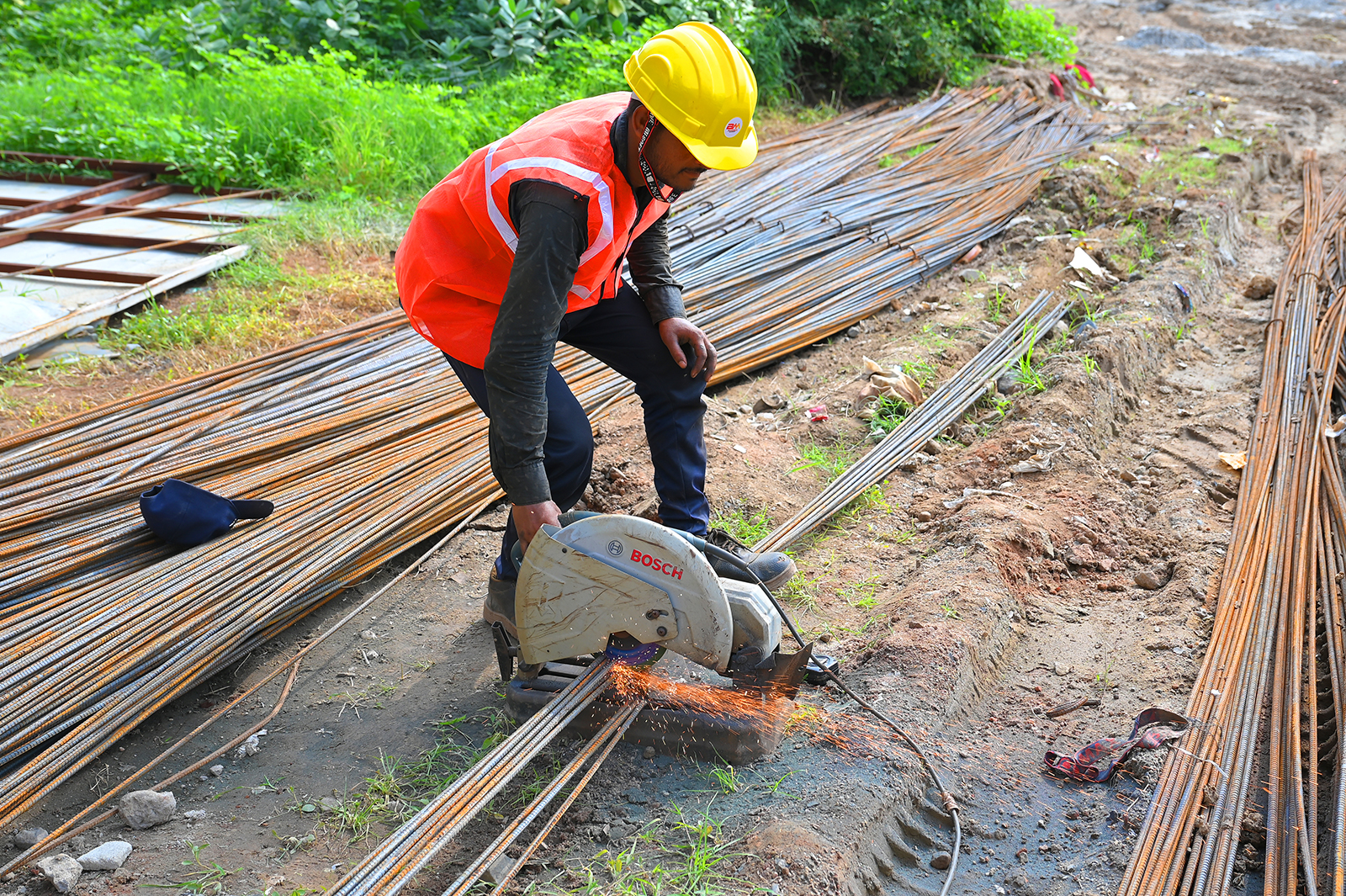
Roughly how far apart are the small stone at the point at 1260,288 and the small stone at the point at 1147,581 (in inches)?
137

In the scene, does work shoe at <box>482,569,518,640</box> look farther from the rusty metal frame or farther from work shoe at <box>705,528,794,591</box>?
the rusty metal frame

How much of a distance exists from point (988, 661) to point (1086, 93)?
9.30 m

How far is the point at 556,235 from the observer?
197 cm

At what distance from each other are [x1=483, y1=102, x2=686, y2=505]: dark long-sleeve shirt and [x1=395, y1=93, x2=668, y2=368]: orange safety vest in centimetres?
4

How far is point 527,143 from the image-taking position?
2102mm

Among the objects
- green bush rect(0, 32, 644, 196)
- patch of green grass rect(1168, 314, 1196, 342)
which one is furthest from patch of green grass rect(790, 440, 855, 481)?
green bush rect(0, 32, 644, 196)

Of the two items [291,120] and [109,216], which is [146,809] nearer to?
[109,216]

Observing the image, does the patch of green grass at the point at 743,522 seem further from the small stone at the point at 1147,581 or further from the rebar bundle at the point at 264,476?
the small stone at the point at 1147,581

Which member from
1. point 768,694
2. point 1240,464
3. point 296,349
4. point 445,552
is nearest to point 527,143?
point 768,694

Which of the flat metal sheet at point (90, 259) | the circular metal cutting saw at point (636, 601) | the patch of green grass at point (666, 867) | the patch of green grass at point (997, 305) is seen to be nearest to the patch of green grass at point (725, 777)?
the patch of green grass at point (666, 867)

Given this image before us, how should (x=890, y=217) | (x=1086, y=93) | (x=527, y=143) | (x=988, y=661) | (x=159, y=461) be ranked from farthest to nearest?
(x=1086, y=93)
(x=890, y=217)
(x=159, y=461)
(x=988, y=661)
(x=527, y=143)

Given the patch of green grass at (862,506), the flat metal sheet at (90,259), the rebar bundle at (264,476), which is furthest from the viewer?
the flat metal sheet at (90,259)

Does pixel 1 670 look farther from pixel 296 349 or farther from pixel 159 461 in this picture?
pixel 296 349

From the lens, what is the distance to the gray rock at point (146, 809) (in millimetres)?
2334
